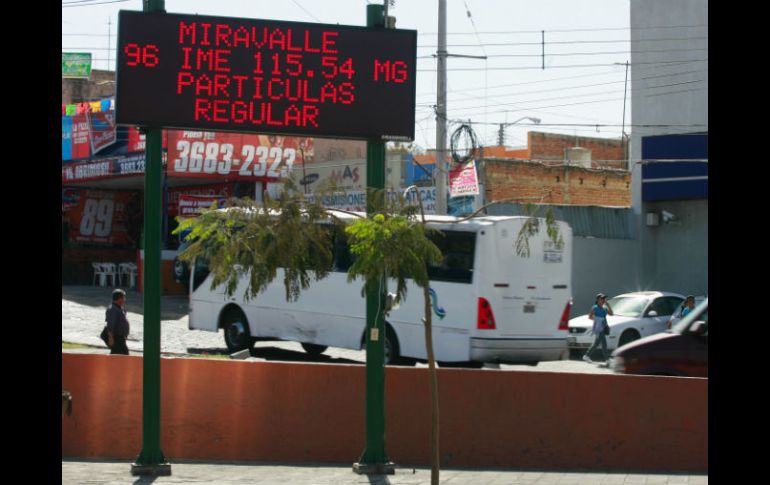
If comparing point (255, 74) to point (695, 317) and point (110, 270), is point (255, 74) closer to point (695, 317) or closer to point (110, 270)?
point (695, 317)

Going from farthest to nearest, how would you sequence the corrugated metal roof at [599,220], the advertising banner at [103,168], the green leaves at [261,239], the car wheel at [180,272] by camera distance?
1. the advertising banner at [103,168]
2. the car wheel at [180,272]
3. the corrugated metal roof at [599,220]
4. the green leaves at [261,239]

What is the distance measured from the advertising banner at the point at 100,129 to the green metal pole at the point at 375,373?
93.1 feet

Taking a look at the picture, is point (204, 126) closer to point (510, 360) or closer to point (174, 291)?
point (510, 360)

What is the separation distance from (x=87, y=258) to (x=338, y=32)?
32.0m

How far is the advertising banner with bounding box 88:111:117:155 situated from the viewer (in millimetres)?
37812

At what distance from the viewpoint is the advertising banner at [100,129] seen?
37.8 meters

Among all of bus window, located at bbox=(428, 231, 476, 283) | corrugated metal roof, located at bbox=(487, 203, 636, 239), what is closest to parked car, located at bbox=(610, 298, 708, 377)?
bus window, located at bbox=(428, 231, 476, 283)

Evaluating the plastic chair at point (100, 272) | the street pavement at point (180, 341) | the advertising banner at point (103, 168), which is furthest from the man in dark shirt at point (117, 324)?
the plastic chair at point (100, 272)

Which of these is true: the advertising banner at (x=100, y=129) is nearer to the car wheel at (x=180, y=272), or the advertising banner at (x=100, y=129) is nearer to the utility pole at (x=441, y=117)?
the car wheel at (x=180, y=272)

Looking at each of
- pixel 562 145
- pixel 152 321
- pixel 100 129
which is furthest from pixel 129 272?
pixel 152 321

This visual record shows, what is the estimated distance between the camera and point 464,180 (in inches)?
1222

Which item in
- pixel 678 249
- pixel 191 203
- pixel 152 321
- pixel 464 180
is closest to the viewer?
pixel 152 321

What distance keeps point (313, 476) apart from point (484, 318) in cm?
834
